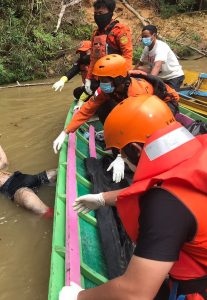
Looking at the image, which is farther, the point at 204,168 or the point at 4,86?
the point at 4,86

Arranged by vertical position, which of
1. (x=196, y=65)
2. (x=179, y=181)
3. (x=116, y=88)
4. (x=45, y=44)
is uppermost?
(x=179, y=181)

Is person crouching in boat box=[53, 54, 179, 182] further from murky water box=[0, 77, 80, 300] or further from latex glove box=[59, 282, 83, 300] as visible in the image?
latex glove box=[59, 282, 83, 300]

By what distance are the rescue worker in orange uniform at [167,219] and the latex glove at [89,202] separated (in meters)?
0.84

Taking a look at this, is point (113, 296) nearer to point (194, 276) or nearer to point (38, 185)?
point (194, 276)

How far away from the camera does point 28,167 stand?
5.40m

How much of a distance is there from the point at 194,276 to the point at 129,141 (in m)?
0.64

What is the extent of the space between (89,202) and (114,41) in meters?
2.96

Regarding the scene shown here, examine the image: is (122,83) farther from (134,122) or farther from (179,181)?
(179,181)

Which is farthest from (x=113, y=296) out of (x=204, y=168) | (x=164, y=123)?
(x=164, y=123)

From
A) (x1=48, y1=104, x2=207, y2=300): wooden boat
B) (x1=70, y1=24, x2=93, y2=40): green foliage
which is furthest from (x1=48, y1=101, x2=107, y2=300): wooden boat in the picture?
(x1=70, y1=24, x2=93, y2=40): green foliage

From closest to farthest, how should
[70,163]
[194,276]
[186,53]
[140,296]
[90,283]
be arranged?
[140,296] < [194,276] < [90,283] < [70,163] < [186,53]

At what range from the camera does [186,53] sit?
1422 cm

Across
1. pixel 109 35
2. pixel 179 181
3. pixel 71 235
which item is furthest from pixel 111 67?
pixel 179 181

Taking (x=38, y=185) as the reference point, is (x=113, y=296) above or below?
above
